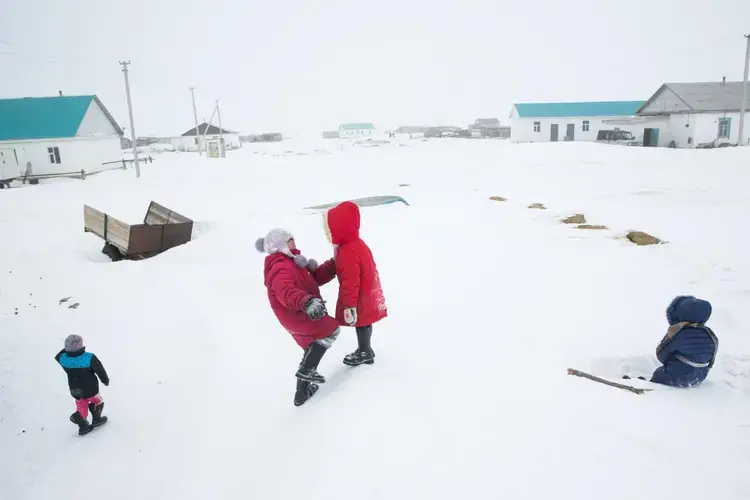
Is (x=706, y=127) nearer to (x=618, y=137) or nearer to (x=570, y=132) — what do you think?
(x=618, y=137)

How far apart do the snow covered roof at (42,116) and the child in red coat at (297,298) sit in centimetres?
3652

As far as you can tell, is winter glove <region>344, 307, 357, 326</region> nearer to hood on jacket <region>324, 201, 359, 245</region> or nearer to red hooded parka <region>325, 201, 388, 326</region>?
red hooded parka <region>325, 201, 388, 326</region>

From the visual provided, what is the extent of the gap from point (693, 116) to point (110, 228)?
40.6m

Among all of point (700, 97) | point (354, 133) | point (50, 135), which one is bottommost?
point (50, 135)

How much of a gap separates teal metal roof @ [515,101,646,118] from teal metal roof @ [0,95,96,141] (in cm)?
4109

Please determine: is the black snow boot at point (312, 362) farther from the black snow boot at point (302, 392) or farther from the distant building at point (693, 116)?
the distant building at point (693, 116)

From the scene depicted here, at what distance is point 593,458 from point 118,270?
8950mm

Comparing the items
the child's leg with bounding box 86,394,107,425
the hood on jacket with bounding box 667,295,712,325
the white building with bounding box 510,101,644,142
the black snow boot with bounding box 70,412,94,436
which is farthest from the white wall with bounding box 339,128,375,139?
the hood on jacket with bounding box 667,295,712,325

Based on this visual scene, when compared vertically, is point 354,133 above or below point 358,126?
below

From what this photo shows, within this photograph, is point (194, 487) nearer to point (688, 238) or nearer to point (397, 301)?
point (397, 301)

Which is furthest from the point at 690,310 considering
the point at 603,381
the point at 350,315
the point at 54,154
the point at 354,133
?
the point at 354,133

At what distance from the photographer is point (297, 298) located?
3.72 metres

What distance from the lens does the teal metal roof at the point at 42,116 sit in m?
32.2

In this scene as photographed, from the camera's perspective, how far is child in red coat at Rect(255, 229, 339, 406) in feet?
12.5
